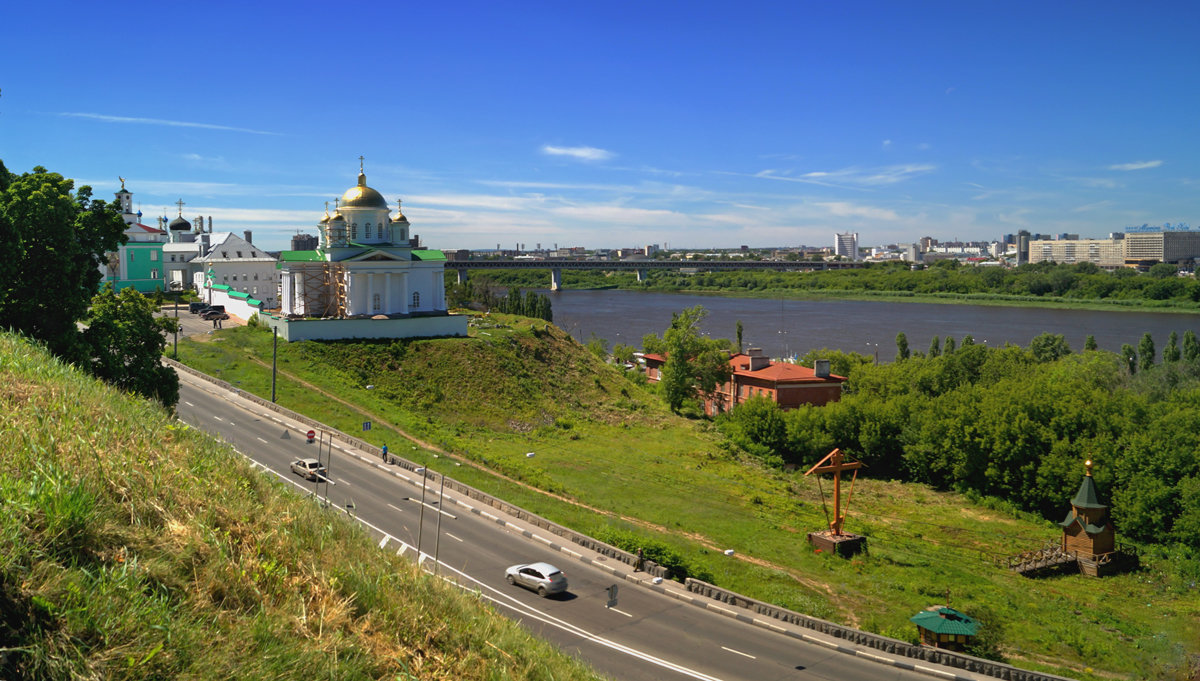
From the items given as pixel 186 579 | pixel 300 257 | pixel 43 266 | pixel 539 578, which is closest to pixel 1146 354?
pixel 300 257

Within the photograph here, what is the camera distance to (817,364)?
3847cm

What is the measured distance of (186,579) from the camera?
4664 millimetres

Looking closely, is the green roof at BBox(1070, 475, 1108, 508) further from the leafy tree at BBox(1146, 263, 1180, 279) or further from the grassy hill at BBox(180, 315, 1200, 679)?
the leafy tree at BBox(1146, 263, 1180, 279)

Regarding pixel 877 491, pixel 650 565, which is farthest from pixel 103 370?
pixel 877 491

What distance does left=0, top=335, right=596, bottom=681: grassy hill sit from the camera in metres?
3.94

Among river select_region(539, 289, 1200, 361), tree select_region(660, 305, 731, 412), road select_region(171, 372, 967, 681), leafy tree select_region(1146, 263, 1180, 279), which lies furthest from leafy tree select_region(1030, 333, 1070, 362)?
leafy tree select_region(1146, 263, 1180, 279)

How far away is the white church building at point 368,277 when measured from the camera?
37.4 metres

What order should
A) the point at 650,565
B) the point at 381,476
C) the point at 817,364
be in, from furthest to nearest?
the point at 817,364 → the point at 381,476 → the point at 650,565

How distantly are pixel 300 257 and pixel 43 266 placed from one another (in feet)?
80.5

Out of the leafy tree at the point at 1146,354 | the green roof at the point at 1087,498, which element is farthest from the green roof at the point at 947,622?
the leafy tree at the point at 1146,354

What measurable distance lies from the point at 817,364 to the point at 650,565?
24.3 meters

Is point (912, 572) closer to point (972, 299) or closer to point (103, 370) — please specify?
point (103, 370)

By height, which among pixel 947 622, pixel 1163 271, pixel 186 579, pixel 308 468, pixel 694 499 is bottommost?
pixel 694 499

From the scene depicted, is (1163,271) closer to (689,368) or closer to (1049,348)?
(1049,348)
